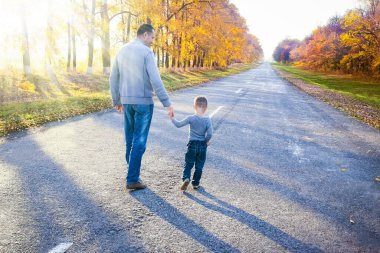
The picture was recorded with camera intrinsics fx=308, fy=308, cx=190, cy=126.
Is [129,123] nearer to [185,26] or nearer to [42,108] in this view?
[42,108]

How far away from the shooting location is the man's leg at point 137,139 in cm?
443

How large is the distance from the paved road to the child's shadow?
1 centimetres

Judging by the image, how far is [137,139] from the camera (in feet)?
14.7

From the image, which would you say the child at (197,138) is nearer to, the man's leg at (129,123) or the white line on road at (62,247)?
the man's leg at (129,123)

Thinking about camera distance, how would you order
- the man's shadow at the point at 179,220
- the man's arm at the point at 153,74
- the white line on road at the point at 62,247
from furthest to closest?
1. the man's arm at the point at 153,74
2. the man's shadow at the point at 179,220
3. the white line on road at the point at 62,247

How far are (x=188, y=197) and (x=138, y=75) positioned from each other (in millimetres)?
1856

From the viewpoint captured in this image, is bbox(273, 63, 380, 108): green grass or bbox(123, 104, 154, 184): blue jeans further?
bbox(273, 63, 380, 108): green grass

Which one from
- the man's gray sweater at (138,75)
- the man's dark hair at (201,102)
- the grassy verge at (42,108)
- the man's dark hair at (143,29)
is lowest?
the grassy verge at (42,108)

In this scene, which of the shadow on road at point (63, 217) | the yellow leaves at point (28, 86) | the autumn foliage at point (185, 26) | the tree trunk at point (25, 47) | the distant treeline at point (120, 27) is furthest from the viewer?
the autumn foliage at point (185, 26)

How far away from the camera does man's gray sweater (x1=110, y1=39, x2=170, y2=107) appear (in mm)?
4289

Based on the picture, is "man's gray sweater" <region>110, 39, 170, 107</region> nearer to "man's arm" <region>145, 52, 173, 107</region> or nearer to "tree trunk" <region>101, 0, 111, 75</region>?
"man's arm" <region>145, 52, 173, 107</region>

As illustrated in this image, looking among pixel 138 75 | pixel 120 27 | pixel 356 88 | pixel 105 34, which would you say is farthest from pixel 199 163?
pixel 356 88

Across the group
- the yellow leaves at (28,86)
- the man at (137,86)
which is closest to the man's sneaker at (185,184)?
the man at (137,86)

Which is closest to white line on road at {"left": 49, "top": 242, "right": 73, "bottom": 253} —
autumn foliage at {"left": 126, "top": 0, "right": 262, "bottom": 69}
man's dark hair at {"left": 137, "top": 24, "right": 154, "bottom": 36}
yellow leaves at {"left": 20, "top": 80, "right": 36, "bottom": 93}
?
man's dark hair at {"left": 137, "top": 24, "right": 154, "bottom": 36}
